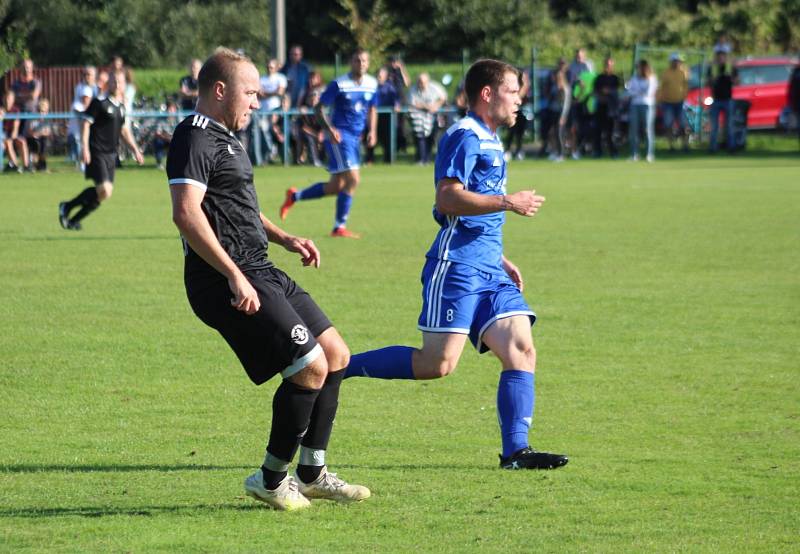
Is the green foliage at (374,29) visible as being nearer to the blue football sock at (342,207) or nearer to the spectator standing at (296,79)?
the spectator standing at (296,79)

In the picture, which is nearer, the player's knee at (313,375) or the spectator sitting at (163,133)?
the player's knee at (313,375)

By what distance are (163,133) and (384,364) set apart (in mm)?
23039

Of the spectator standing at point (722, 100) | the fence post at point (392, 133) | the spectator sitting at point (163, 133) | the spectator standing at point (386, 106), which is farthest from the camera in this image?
the spectator standing at point (722, 100)

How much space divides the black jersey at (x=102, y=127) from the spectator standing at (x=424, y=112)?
13.5 m

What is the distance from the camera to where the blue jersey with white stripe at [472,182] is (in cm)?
612

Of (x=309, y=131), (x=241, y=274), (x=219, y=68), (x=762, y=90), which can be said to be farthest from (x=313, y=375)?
(x=762, y=90)

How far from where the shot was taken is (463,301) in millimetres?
6109

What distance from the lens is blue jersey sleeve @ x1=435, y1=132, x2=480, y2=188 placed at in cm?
610

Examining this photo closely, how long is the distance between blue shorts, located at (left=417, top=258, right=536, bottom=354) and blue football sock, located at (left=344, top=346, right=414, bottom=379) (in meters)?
0.20

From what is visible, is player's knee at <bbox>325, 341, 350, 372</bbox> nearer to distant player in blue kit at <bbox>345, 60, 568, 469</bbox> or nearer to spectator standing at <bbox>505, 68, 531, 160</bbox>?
distant player in blue kit at <bbox>345, 60, 568, 469</bbox>

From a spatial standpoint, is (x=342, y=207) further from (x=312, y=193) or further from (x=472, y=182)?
(x=472, y=182)

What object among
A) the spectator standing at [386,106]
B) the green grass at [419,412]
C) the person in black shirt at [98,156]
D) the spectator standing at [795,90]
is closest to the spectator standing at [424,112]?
the spectator standing at [386,106]

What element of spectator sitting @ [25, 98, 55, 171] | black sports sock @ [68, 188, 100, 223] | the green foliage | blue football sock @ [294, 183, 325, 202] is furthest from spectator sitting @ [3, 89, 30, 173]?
the green foliage

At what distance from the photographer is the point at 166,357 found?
8641 mm
